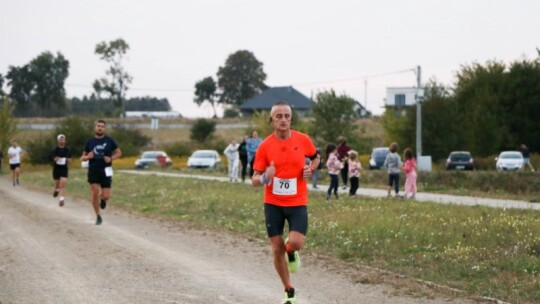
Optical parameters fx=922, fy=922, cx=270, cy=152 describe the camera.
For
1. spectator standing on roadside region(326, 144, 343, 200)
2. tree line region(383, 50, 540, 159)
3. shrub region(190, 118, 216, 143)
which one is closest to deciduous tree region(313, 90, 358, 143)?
tree line region(383, 50, 540, 159)

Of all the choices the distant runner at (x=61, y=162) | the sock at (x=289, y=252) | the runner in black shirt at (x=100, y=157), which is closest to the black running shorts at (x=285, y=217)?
the sock at (x=289, y=252)

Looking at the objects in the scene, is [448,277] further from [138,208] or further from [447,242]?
[138,208]

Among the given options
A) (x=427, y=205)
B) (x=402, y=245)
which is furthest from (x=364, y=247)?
(x=427, y=205)

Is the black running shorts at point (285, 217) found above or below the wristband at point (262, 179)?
below

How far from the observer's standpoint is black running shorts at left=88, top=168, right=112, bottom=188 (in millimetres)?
18422

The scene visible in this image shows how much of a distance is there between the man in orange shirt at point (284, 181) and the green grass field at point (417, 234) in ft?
6.94

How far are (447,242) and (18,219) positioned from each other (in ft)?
35.9

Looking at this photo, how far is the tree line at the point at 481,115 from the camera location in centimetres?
6531

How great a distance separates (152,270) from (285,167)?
12.0 ft

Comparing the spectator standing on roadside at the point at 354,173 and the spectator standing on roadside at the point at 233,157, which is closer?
the spectator standing on roadside at the point at 354,173

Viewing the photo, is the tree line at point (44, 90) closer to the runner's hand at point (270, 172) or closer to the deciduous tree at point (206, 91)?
the deciduous tree at point (206, 91)

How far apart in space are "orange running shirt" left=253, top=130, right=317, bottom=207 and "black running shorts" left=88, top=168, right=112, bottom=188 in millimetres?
9550

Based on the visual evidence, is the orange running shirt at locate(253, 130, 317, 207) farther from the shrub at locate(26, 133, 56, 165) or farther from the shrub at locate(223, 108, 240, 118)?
the shrub at locate(223, 108, 240, 118)

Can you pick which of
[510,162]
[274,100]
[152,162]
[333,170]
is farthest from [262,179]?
[274,100]
